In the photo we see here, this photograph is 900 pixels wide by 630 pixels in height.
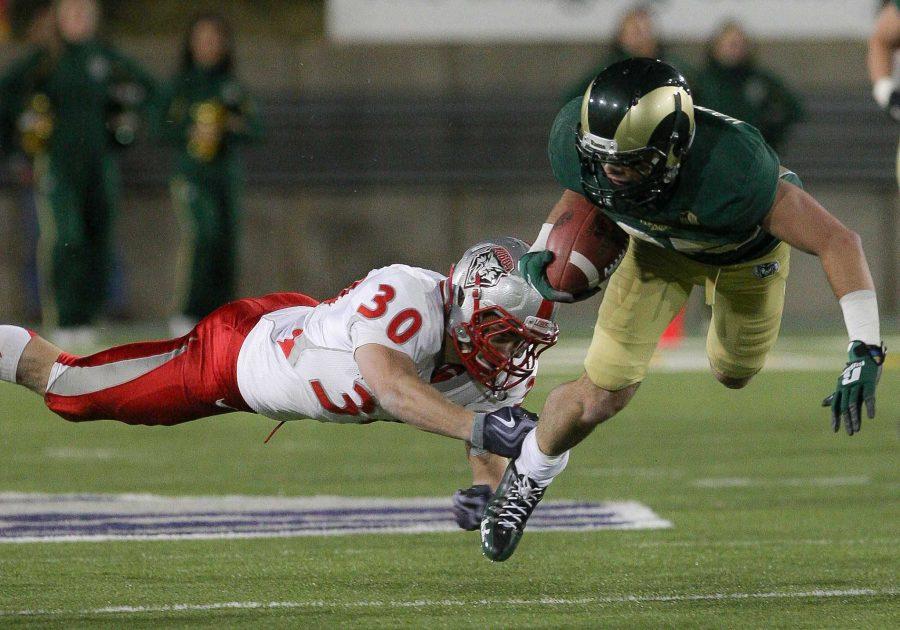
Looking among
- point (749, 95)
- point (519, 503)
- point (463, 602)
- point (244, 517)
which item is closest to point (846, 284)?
point (519, 503)

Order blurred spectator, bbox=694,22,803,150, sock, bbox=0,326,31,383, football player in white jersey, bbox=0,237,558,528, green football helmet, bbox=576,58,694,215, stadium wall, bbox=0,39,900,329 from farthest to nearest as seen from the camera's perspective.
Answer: stadium wall, bbox=0,39,900,329 < blurred spectator, bbox=694,22,803,150 < sock, bbox=0,326,31,383 < football player in white jersey, bbox=0,237,558,528 < green football helmet, bbox=576,58,694,215

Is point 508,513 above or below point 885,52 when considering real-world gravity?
below

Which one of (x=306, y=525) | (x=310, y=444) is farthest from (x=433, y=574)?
(x=310, y=444)

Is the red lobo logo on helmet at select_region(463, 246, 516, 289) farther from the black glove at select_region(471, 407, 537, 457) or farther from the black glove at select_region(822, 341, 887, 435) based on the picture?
the black glove at select_region(822, 341, 887, 435)

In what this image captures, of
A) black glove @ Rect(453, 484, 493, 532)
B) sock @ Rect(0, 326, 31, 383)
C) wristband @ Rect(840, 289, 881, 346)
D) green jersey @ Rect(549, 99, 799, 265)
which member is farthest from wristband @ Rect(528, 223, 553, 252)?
sock @ Rect(0, 326, 31, 383)

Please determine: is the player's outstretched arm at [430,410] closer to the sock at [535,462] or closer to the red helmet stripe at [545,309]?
the sock at [535,462]

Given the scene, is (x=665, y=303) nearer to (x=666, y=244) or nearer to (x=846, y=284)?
(x=666, y=244)

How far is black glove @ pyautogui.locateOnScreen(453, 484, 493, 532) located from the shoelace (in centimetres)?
20

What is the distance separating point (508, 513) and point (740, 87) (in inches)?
271

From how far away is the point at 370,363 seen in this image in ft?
12.9

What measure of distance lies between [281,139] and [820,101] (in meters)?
3.89

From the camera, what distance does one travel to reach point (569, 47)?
39.1ft

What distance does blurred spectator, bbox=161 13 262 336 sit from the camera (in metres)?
9.82

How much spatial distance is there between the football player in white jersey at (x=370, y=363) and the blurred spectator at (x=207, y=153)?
17.5 feet
